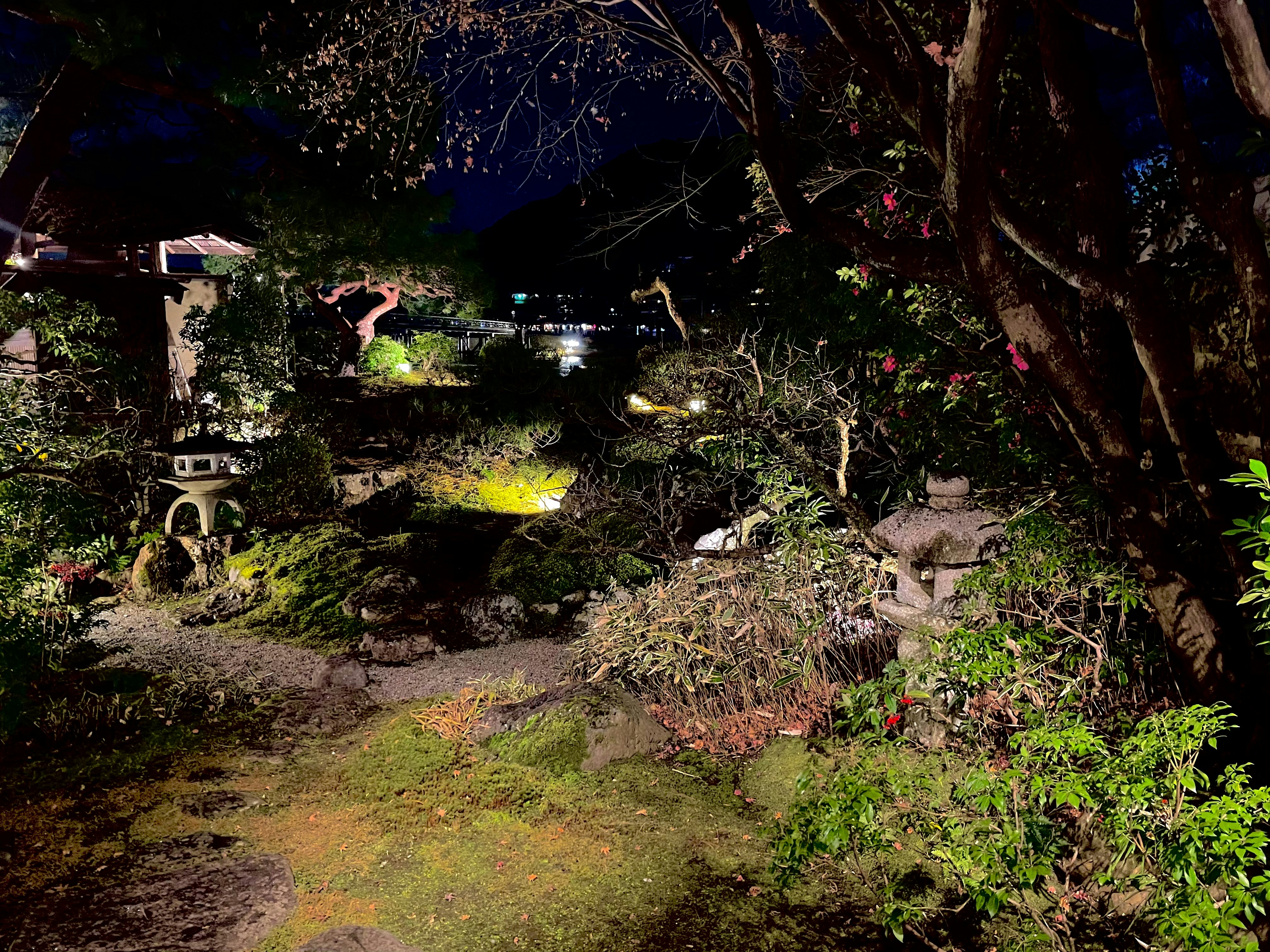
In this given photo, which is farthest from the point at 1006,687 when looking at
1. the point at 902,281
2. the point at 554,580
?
the point at 554,580

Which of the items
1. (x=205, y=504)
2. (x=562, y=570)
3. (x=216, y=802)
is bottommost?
Answer: (x=216, y=802)

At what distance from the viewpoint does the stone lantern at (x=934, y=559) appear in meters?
4.33

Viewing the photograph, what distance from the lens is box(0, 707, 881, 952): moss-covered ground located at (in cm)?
330

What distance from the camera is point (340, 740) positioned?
5.36 meters

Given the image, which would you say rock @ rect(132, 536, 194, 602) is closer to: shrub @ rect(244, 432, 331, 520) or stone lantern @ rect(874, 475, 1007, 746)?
shrub @ rect(244, 432, 331, 520)

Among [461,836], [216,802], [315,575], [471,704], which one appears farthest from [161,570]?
[461,836]

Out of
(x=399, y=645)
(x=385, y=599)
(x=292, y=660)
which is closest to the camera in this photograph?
(x=292, y=660)

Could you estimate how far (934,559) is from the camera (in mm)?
4410

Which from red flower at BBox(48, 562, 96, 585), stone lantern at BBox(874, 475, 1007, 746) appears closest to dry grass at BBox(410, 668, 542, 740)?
stone lantern at BBox(874, 475, 1007, 746)

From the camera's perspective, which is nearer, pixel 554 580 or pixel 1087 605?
pixel 1087 605

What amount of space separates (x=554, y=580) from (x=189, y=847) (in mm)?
4744

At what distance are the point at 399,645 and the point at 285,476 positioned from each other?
14.8 ft

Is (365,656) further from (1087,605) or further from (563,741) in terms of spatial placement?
(1087,605)

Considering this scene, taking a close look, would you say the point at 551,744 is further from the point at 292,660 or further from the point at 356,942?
the point at 292,660
